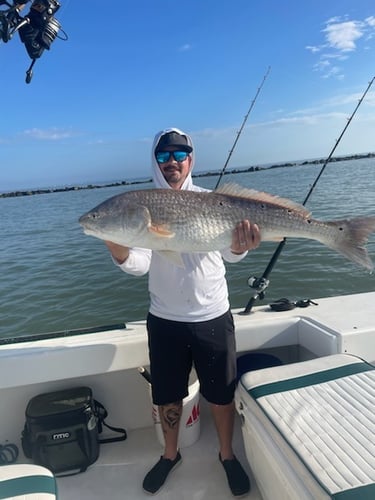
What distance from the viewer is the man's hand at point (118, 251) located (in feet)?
8.82

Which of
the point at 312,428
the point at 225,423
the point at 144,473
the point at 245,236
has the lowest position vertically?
the point at 144,473

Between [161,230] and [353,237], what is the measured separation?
1.34m

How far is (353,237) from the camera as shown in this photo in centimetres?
274

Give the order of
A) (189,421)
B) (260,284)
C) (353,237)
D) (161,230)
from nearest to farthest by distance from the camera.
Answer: (161,230) < (353,237) < (189,421) < (260,284)

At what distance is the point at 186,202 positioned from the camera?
2572mm

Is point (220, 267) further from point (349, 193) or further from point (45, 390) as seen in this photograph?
point (349, 193)

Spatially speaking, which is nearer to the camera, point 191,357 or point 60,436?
point 191,357

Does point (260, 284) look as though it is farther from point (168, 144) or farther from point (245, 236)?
point (168, 144)

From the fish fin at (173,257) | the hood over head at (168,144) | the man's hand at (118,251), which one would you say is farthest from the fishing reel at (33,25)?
the fish fin at (173,257)

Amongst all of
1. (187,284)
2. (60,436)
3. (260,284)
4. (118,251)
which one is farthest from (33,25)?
(60,436)

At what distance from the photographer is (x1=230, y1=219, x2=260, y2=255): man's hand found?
104 inches

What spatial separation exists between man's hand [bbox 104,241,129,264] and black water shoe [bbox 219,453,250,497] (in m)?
1.81

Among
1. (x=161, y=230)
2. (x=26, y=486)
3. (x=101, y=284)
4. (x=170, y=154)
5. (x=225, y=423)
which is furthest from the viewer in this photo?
(x=101, y=284)

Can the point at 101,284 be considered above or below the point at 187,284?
below
